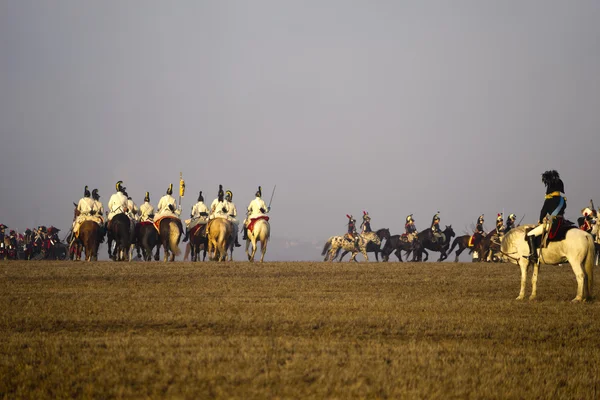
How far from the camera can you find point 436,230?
4116cm

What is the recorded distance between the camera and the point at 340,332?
11320 mm

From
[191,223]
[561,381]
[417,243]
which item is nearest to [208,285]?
[561,381]

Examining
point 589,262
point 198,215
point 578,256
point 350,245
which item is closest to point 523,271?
point 578,256

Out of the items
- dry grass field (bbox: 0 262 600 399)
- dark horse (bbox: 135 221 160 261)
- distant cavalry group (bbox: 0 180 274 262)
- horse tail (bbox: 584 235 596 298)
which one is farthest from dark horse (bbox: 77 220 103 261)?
horse tail (bbox: 584 235 596 298)

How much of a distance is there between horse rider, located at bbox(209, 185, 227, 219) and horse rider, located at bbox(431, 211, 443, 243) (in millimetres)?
13361

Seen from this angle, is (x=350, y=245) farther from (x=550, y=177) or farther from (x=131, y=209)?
(x=550, y=177)

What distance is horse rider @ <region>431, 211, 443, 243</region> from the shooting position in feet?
134

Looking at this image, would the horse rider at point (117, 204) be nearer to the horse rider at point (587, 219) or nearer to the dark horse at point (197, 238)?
the dark horse at point (197, 238)

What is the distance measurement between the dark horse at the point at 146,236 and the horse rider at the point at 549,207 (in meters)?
18.5

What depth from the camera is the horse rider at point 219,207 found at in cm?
3225

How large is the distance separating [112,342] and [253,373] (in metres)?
2.66

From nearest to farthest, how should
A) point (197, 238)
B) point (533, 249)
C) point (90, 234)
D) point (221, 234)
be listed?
1. point (533, 249)
2. point (90, 234)
3. point (221, 234)
4. point (197, 238)

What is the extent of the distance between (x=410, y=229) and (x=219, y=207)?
13916 millimetres

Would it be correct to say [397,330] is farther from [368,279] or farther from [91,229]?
[91,229]
